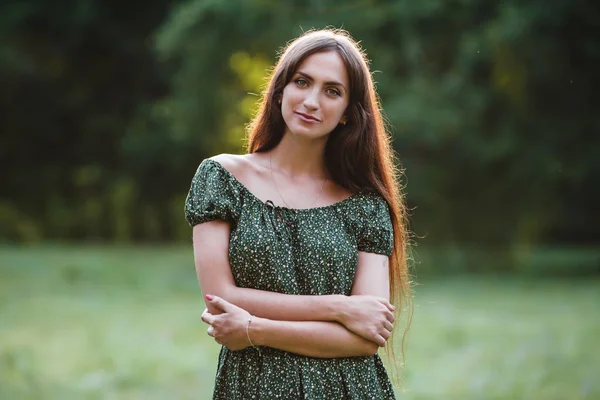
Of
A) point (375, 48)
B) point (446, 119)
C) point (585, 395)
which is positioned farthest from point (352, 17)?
point (585, 395)

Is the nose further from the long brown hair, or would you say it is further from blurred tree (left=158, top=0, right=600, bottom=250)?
blurred tree (left=158, top=0, right=600, bottom=250)

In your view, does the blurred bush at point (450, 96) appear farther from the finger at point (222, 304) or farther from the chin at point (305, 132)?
the finger at point (222, 304)

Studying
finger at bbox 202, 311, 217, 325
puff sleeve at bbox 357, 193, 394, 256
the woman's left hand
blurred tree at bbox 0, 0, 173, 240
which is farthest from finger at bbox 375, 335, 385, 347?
blurred tree at bbox 0, 0, 173, 240

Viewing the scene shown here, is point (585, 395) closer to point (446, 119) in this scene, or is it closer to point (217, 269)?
point (217, 269)

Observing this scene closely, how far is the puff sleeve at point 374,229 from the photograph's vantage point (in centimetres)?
313

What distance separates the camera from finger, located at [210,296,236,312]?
9.47ft

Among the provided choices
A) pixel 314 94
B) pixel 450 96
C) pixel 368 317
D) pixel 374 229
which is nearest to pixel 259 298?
pixel 368 317

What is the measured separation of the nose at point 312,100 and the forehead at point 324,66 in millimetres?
51

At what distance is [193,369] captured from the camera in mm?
8492

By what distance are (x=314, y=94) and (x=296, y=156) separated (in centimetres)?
27

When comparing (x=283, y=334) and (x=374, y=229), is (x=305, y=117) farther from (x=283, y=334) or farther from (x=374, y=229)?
(x=283, y=334)

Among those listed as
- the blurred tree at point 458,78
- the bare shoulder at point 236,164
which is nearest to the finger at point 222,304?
the bare shoulder at point 236,164

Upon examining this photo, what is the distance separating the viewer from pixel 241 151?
752 inches

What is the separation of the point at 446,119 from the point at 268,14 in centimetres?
380
